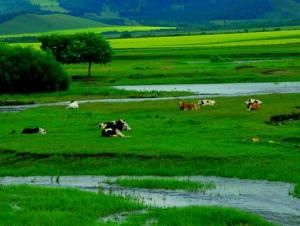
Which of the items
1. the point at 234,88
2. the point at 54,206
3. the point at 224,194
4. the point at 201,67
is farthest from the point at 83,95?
the point at 54,206

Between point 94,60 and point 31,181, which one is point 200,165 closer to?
point 31,181

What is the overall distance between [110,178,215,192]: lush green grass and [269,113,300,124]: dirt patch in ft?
54.7

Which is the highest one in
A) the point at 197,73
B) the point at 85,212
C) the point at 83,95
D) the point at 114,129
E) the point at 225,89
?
the point at 85,212

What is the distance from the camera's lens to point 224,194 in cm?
2517

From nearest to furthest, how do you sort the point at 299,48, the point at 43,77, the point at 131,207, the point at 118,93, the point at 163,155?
the point at 131,207 < the point at 163,155 < the point at 118,93 < the point at 43,77 < the point at 299,48

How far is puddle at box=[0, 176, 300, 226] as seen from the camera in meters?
22.6

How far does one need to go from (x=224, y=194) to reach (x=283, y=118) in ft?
→ 66.6

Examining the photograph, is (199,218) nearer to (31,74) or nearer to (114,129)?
(114,129)

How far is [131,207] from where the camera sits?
2272cm

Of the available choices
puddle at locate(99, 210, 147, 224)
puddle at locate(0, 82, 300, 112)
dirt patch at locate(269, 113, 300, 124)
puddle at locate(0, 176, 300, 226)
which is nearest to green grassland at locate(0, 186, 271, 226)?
puddle at locate(99, 210, 147, 224)

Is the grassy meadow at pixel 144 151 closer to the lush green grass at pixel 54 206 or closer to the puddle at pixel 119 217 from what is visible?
the lush green grass at pixel 54 206

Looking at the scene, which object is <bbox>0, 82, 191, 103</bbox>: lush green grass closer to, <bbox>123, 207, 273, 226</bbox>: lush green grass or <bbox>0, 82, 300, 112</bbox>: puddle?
<bbox>0, 82, 300, 112</bbox>: puddle

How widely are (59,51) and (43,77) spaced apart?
2487 cm

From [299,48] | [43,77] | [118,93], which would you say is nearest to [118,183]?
[118,93]
